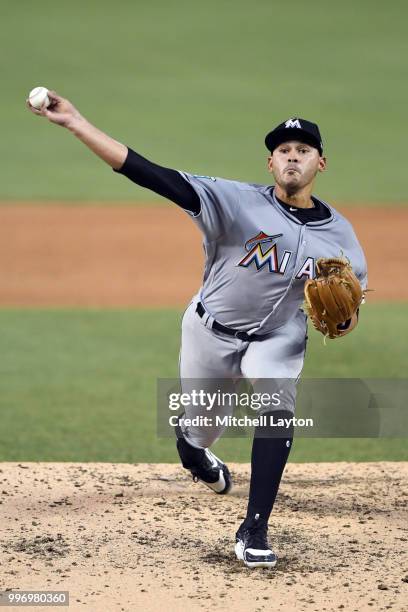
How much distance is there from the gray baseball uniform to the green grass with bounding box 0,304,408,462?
1974mm

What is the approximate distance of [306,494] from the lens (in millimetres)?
6070

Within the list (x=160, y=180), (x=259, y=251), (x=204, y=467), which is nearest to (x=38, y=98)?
(x=160, y=180)

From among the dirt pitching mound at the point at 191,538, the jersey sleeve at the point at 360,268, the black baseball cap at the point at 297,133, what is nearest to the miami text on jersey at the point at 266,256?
the jersey sleeve at the point at 360,268

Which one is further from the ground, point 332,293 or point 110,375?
point 332,293

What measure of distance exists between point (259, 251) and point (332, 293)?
15.5 inches

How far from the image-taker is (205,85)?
22.0 metres

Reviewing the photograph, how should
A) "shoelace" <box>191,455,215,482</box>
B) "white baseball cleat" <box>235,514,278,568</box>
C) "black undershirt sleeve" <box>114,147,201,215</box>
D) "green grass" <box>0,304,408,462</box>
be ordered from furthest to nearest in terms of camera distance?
"green grass" <box>0,304,408,462</box>, "shoelace" <box>191,455,215,482</box>, "white baseball cleat" <box>235,514,278,568</box>, "black undershirt sleeve" <box>114,147,201,215</box>

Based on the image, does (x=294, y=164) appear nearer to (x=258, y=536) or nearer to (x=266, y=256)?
(x=266, y=256)

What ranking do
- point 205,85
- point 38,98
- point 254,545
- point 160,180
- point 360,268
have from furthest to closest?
1. point 205,85
2. point 360,268
3. point 254,545
4. point 160,180
5. point 38,98

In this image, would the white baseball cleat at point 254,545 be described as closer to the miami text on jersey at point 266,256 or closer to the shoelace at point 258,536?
the shoelace at point 258,536

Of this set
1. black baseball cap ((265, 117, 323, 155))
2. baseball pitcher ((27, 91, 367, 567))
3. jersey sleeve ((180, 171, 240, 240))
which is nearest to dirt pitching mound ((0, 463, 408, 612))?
baseball pitcher ((27, 91, 367, 567))

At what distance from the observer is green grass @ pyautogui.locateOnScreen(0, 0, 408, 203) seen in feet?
54.7

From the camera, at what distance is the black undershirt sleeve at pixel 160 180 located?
4.64 meters

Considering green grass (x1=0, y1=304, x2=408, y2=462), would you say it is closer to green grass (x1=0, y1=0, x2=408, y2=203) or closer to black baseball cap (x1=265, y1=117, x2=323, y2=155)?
black baseball cap (x1=265, y1=117, x2=323, y2=155)
